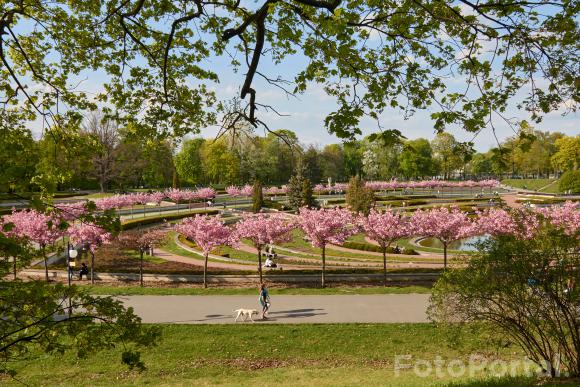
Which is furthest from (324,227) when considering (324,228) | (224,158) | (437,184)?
(437,184)

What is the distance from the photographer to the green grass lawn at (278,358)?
39.6ft

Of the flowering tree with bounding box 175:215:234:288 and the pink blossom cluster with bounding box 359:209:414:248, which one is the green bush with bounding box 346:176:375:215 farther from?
the flowering tree with bounding box 175:215:234:288

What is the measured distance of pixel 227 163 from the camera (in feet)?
247

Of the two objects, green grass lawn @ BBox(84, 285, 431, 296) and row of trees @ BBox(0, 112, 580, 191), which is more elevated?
row of trees @ BBox(0, 112, 580, 191)

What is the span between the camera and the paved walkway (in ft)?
55.2

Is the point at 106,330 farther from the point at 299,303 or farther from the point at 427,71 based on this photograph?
the point at 299,303

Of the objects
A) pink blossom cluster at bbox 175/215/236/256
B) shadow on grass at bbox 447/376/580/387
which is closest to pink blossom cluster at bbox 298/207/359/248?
pink blossom cluster at bbox 175/215/236/256

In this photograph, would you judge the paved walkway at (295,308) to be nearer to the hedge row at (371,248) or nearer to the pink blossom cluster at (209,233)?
the pink blossom cluster at (209,233)

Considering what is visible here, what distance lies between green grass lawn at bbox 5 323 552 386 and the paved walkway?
0.96 m

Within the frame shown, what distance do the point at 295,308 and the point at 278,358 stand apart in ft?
15.7

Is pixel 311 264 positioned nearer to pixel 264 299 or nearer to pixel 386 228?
pixel 386 228

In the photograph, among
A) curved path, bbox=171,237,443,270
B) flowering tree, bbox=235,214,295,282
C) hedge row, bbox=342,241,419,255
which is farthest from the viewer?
hedge row, bbox=342,241,419,255

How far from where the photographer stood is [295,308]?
1850cm

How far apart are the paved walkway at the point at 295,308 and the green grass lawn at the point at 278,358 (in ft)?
3.16
